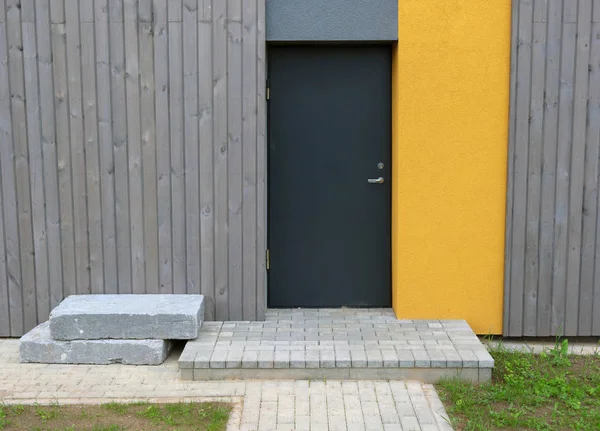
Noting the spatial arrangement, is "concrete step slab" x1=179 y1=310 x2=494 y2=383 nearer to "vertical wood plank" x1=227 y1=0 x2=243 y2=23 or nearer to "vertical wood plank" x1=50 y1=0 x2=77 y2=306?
"vertical wood plank" x1=50 y1=0 x2=77 y2=306

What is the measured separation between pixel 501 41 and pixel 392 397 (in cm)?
290

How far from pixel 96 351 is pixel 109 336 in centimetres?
14

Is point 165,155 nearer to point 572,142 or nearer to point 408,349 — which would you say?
point 408,349

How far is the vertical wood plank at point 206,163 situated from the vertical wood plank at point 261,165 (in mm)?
371

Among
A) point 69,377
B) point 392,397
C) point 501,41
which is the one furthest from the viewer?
point 501,41

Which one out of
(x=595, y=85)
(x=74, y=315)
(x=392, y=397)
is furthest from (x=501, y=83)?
(x=74, y=315)

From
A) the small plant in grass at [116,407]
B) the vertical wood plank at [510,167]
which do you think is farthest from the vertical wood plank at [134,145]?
the vertical wood plank at [510,167]

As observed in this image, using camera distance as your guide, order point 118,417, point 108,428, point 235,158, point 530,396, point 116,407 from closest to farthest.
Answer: point 108,428 < point 118,417 < point 116,407 < point 530,396 < point 235,158

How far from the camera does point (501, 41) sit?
5715mm

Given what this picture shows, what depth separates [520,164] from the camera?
5773 mm

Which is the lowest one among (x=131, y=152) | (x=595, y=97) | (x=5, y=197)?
(x=5, y=197)

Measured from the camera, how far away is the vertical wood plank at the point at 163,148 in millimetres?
5719

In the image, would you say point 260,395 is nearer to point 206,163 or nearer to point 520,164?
point 206,163

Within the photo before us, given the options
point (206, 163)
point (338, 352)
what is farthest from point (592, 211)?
point (206, 163)
